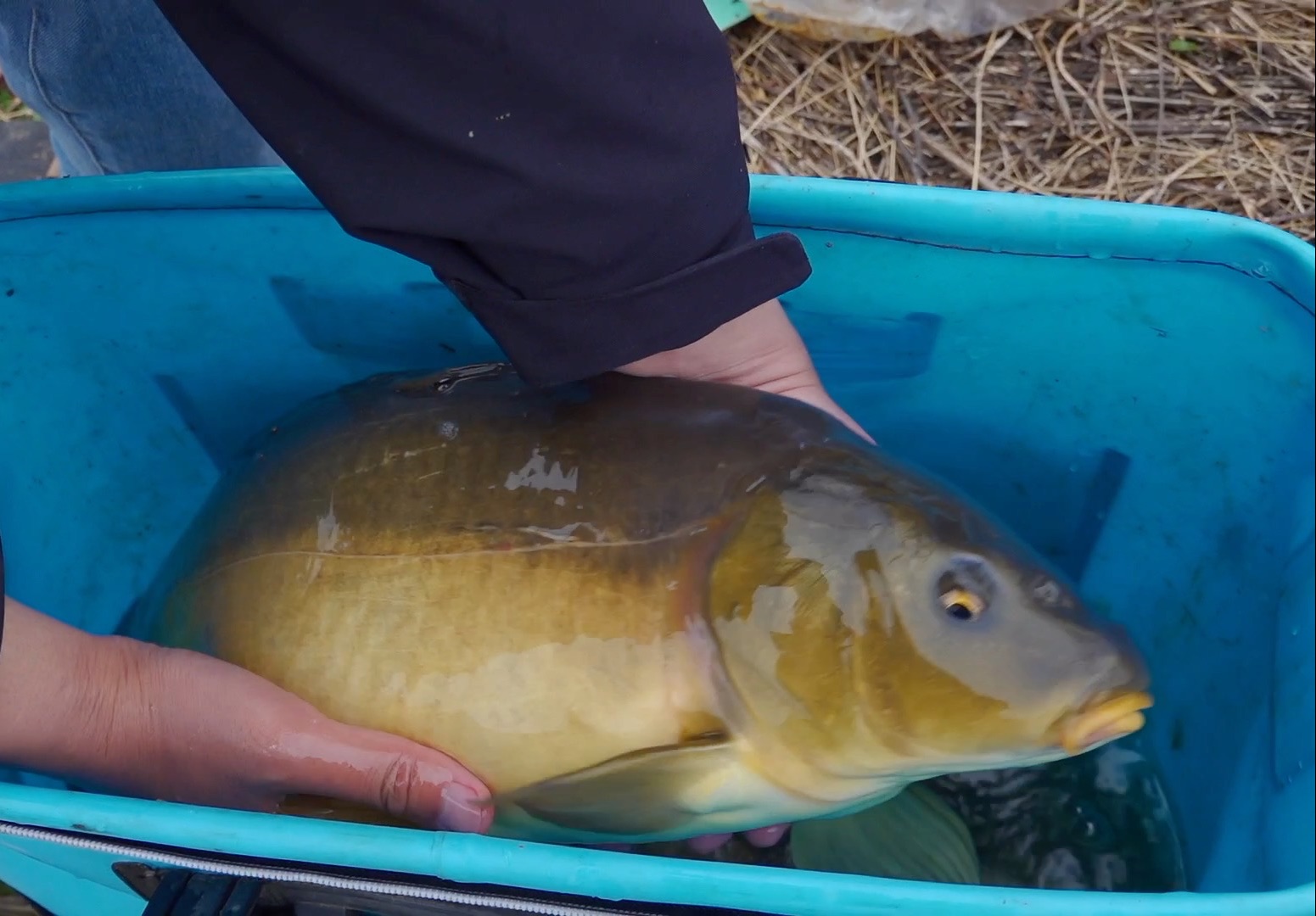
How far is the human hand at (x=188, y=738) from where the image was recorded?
0.99 meters

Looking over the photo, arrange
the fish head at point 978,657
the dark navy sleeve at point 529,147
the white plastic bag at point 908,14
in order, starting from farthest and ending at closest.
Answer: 1. the white plastic bag at point 908,14
2. the fish head at point 978,657
3. the dark navy sleeve at point 529,147

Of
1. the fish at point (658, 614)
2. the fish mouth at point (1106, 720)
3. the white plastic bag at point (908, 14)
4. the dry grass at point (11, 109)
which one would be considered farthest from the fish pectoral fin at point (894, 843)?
the dry grass at point (11, 109)

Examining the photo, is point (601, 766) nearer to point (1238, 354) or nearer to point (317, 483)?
point (317, 483)

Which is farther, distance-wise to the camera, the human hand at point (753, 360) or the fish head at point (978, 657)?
the human hand at point (753, 360)

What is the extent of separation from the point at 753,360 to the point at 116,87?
96 centimetres

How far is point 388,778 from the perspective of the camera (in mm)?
981

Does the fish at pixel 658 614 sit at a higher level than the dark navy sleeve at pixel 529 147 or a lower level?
lower

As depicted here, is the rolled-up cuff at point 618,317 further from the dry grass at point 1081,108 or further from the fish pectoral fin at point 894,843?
the dry grass at point 1081,108

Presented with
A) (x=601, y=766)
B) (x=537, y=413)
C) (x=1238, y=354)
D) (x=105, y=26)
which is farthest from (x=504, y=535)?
(x=105, y=26)

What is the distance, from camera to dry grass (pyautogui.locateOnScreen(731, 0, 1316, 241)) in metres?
1.88

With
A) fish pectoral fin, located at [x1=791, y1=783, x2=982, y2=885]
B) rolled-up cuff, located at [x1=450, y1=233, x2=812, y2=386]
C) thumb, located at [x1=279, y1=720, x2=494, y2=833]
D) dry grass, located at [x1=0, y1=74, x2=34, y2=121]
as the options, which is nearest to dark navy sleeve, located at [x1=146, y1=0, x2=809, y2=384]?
rolled-up cuff, located at [x1=450, y1=233, x2=812, y2=386]

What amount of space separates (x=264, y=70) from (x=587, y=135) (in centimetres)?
25

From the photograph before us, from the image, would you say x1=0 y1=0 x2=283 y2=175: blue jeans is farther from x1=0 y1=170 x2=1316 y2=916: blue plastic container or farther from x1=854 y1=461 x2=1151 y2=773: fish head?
x1=854 y1=461 x2=1151 y2=773: fish head

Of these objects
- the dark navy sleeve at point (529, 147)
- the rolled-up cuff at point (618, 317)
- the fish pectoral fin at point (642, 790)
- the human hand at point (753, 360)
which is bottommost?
the fish pectoral fin at point (642, 790)
